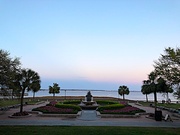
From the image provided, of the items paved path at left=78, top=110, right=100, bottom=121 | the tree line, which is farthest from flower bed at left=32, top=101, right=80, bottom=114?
the tree line

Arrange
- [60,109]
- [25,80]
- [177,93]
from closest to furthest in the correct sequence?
[177,93], [25,80], [60,109]

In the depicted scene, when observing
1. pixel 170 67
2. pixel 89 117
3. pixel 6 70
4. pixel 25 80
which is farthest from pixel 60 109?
pixel 170 67

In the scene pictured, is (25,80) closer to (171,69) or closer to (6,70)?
(6,70)

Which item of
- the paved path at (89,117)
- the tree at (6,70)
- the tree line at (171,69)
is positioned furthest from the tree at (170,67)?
the tree at (6,70)

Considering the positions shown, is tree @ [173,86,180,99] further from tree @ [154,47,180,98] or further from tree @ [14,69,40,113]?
tree @ [14,69,40,113]

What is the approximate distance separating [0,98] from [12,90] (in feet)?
3.84

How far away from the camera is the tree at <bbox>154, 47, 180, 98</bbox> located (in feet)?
42.8

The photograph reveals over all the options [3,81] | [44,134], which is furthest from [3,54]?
[44,134]

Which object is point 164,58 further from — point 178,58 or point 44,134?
point 44,134

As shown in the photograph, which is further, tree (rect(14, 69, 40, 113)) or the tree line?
tree (rect(14, 69, 40, 113))

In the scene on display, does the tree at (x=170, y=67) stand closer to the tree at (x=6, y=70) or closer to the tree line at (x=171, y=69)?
the tree line at (x=171, y=69)

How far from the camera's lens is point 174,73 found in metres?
13.0

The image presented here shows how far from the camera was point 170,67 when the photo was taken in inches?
545

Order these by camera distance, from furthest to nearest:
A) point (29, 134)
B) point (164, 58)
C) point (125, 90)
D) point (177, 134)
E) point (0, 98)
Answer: point (125, 90), point (0, 98), point (164, 58), point (177, 134), point (29, 134)
